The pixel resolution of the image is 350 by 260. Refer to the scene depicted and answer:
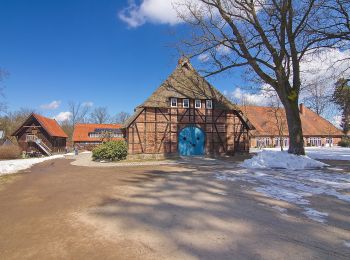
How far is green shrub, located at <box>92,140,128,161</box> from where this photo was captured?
22.9 meters

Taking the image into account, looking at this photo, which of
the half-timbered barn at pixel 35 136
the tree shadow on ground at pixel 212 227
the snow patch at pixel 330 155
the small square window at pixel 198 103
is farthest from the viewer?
the half-timbered barn at pixel 35 136

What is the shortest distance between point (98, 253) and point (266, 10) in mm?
17103

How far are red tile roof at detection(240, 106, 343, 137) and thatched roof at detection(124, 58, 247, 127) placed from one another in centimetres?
2478

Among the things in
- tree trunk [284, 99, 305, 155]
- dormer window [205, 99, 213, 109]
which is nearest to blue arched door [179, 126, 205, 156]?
dormer window [205, 99, 213, 109]

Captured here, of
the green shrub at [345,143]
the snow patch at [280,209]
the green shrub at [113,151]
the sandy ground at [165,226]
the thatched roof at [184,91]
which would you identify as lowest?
the sandy ground at [165,226]

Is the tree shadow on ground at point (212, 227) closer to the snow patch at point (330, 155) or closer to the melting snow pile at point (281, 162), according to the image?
the melting snow pile at point (281, 162)

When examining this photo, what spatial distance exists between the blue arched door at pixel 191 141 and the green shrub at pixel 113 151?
4.46 m

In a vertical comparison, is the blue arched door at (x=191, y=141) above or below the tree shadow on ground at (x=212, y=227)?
above

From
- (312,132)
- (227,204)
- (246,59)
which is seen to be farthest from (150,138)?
(312,132)

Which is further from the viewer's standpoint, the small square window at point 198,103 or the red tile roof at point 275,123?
the red tile roof at point 275,123

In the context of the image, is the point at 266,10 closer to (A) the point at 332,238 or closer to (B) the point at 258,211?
(B) the point at 258,211

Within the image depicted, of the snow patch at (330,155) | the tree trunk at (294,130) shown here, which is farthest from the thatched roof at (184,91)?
the tree trunk at (294,130)

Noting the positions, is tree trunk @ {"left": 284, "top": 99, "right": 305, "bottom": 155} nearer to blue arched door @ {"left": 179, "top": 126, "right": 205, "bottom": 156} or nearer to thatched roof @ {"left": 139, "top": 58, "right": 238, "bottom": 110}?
thatched roof @ {"left": 139, "top": 58, "right": 238, "bottom": 110}

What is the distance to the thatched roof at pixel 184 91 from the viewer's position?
2456 centimetres
